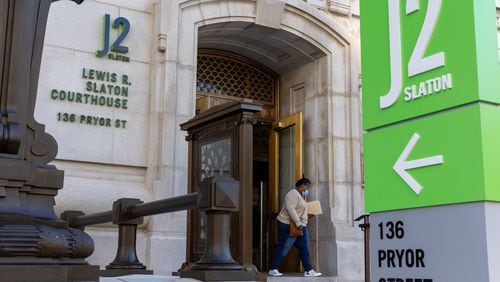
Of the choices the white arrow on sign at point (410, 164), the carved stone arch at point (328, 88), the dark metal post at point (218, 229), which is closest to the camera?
the white arrow on sign at point (410, 164)

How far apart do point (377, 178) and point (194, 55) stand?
885cm

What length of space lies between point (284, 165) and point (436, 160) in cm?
1094

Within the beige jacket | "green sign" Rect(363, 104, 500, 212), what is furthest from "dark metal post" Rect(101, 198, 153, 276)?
the beige jacket

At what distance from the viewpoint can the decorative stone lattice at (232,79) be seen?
1240 cm

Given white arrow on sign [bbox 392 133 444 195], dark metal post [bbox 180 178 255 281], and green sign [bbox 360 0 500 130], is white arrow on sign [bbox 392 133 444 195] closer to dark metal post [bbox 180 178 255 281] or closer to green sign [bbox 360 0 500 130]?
green sign [bbox 360 0 500 130]

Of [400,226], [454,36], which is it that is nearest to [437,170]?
[400,226]

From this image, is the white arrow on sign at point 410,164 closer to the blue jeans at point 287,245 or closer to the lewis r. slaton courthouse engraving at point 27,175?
the lewis r. slaton courthouse engraving at point 27,175

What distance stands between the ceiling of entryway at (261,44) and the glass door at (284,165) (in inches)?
45.4

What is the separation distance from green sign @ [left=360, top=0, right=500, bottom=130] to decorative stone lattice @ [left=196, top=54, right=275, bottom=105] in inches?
403

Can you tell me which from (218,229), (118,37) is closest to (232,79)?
(118,37)

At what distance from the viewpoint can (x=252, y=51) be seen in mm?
12648

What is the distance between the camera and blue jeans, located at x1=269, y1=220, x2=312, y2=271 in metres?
10.5

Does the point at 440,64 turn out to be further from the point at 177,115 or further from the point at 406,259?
the point at 177,115

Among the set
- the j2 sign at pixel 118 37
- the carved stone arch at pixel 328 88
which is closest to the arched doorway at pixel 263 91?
the carved stone arch at pixel 328 88
